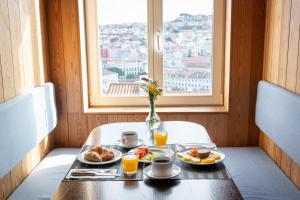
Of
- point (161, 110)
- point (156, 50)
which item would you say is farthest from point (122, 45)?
point (161, 110)

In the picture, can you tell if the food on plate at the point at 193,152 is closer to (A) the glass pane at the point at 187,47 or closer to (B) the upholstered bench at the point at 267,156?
(B) the upholstered bench at the point at 267,156

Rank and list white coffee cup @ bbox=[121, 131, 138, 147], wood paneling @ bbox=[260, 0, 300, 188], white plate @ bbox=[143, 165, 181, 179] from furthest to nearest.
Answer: wood paneling @ bbox=[260, 0, 300, 188] → white coffee cup @ bbox=[121, 131, 138, 147] → white plate @ bbox=[143, 165, 181, 179]

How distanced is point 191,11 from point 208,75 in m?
0.60

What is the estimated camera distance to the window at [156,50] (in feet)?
10.2

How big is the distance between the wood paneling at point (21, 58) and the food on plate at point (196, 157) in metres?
1.11

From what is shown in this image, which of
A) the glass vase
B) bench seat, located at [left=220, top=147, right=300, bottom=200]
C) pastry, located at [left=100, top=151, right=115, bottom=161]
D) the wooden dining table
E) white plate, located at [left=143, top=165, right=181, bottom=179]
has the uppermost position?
the glass vase

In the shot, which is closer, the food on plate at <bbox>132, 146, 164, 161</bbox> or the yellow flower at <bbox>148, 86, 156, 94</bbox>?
the food on plate at <bbox>132, 146, 164, 161</bbox>

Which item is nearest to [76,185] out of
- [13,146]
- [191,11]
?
[13,146]

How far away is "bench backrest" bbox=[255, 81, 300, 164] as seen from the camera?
2.02 metres

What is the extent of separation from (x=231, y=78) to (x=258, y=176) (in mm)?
1001

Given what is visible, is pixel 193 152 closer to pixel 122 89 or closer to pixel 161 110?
pixel 161 110

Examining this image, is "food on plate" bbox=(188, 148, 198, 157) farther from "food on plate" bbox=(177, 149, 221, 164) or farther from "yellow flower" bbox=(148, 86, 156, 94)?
"yellow flower" bbox=(148, 86, 156, 94)

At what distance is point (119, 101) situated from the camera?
3232 mm

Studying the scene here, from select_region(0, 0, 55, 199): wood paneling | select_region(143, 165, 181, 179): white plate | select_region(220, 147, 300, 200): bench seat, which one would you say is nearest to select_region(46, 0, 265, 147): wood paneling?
select_region(0, 0, 55, 199): wood paneling
